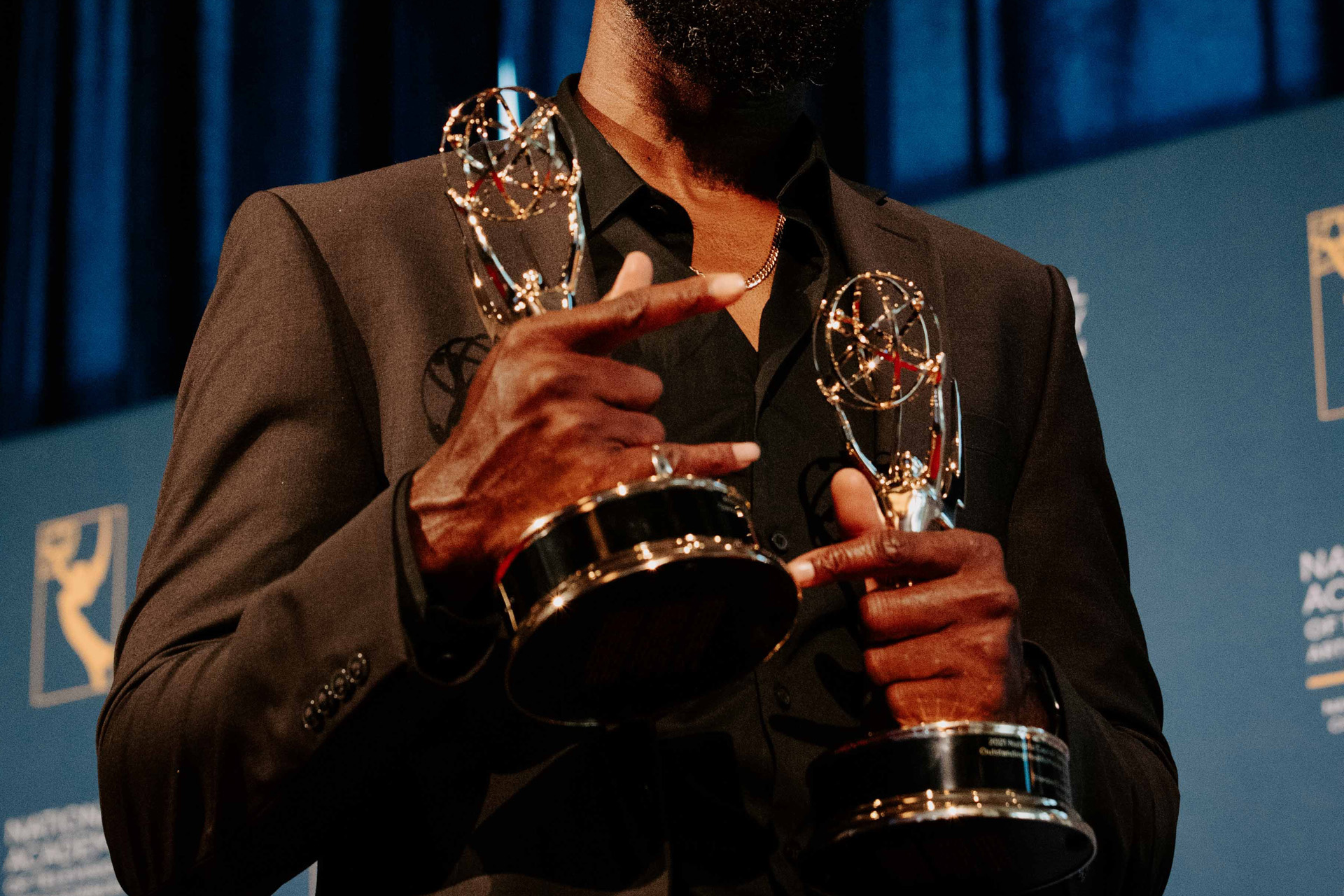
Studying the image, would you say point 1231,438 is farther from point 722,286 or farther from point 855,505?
point 722,286

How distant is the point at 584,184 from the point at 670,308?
1.75 ft

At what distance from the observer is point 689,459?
2.95 ft

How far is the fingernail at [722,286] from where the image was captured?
90 centimetres

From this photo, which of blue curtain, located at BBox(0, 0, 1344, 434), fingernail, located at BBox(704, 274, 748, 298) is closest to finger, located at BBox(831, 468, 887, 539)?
fingernail, located at BBox(704, 274, 748, 298)

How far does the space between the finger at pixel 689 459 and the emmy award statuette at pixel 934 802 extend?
0.18 m

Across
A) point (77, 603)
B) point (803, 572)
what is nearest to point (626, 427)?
A: point (803, 572)

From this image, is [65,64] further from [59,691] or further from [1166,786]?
[1166,786]

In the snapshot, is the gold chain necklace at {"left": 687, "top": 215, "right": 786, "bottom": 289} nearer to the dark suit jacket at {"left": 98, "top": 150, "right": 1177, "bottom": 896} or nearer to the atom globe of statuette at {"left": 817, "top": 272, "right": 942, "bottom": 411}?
the dark suit jacket at {"left": 98, "top": 150, "right": 1177, "bottom": 896}

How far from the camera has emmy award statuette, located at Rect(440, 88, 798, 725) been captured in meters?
0.85

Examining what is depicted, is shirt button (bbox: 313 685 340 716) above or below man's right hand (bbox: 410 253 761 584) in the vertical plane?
below

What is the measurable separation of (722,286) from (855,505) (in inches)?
9.6

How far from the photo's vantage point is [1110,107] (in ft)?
8.18

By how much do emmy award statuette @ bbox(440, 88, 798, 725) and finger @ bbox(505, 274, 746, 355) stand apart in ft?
0.24

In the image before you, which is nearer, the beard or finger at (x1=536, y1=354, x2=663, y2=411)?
finger at (x1=536, y1=354, x2=663, y2=411)
